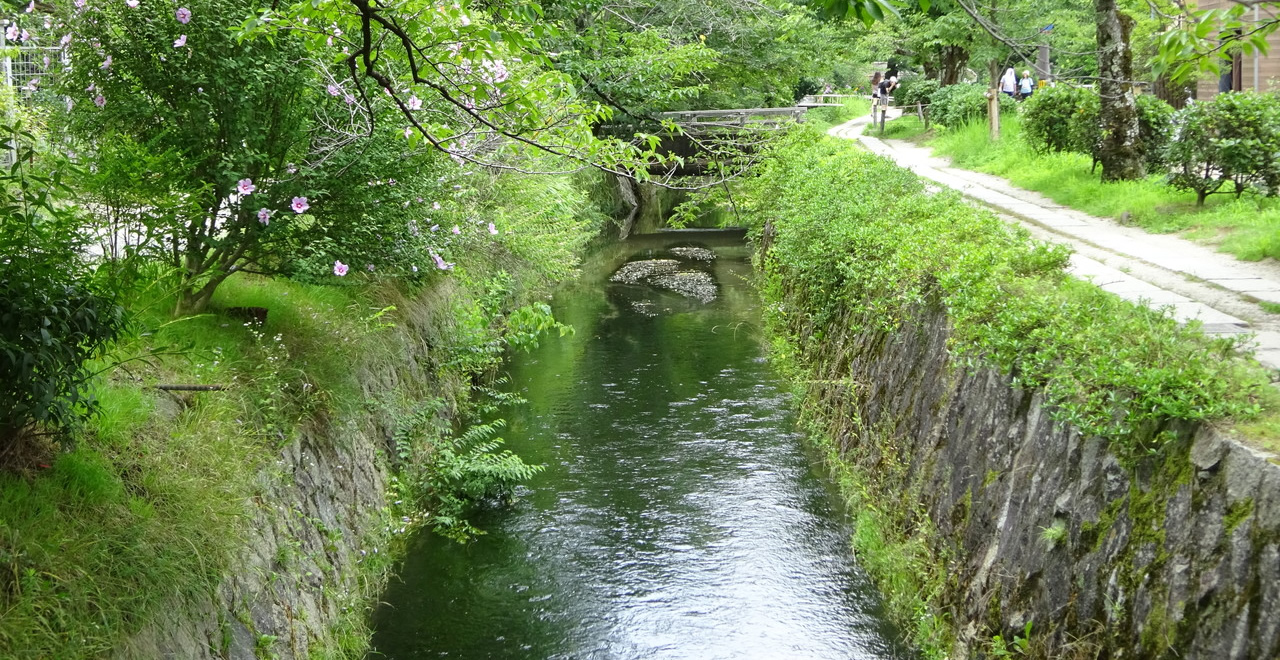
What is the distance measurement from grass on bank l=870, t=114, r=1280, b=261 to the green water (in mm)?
5005

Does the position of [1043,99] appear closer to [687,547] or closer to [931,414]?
[931,414]

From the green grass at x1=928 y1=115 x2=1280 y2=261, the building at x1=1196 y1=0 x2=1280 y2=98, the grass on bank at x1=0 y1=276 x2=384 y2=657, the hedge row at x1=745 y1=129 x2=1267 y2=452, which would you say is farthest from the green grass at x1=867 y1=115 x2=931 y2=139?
the grass on bank at x1=0 y1=276 x2=384 y2=657

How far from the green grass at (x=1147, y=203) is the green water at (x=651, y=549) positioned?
498 centimetres

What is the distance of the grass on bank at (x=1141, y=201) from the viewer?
10500mm

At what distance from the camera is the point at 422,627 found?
780cm

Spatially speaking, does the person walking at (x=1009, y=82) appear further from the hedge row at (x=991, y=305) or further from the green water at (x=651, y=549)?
the green water at (x=651, y=549)

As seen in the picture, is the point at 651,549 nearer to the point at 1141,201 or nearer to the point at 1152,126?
the point at 1141,201

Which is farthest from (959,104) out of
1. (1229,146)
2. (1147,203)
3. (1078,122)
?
(1229,146)

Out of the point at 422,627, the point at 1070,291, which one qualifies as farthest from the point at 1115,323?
the point at 422,627

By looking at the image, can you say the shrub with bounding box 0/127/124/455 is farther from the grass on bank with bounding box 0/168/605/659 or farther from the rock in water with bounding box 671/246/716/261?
the rock in water with bounding box 671/246/716/261

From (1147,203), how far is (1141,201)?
0.13 metres

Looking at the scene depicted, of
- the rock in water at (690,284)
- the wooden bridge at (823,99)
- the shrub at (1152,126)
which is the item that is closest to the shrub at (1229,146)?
the shrub at (1152,126)

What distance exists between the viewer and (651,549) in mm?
9094

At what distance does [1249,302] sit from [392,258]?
705cm
